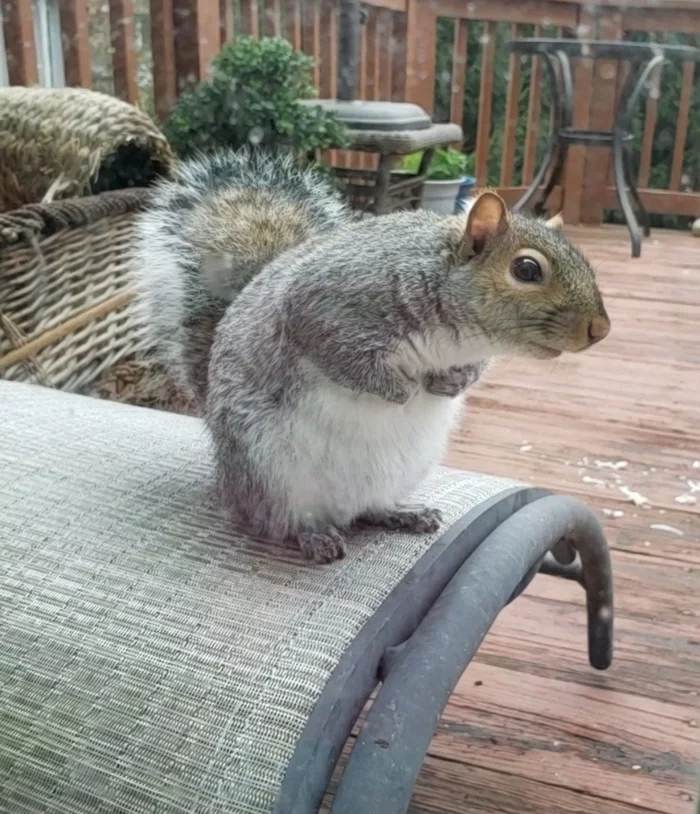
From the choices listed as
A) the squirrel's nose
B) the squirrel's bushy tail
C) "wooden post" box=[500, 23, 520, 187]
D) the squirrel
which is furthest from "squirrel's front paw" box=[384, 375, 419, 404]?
"wooden post" box=[500, 23, 520, 187]

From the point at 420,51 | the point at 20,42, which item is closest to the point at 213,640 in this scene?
the point at 20,42

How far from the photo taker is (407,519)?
0.77 meters

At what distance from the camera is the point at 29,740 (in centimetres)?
57

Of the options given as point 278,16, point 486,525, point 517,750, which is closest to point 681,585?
point 517,750

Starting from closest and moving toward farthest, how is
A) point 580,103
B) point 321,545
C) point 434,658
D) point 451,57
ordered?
point 434,658 → point 321,545 → point 451,57 → point 580,103

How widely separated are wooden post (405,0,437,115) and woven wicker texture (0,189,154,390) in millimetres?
597

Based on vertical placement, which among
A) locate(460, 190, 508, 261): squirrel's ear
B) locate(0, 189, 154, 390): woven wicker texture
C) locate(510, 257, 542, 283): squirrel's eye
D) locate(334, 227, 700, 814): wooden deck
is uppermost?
locate(460, 190, 508, 261): squirrel's ear

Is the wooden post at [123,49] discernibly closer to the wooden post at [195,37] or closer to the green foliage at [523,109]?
the wooden post at [195,37]

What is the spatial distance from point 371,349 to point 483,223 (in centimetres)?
11

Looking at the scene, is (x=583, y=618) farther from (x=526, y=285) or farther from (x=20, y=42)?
(x=20, y=42)

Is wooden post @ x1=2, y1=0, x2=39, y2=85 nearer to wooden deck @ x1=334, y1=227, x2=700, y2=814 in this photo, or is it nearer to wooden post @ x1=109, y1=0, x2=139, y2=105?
wooden post @ x1=109, y1=0, x2=139, y2=105

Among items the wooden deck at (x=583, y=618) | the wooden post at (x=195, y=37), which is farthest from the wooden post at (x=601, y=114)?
the wooden post at (x=195, y=37)

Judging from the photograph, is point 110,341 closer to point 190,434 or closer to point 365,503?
point 190,434

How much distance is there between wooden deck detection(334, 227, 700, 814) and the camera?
0.87m
